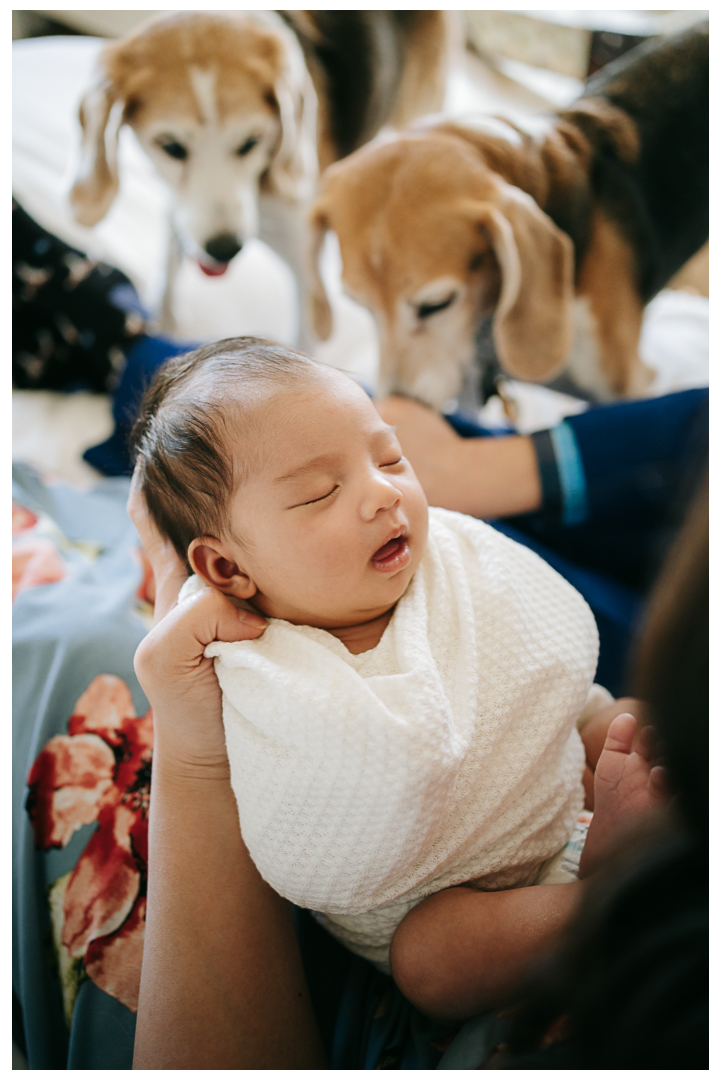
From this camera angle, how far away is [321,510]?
0.52 meters

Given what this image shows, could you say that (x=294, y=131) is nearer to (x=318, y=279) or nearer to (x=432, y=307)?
(x=318, y=279)

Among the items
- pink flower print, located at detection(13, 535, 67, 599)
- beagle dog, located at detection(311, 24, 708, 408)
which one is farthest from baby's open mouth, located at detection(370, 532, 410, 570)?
beagle dog, located at detection(311, 24, 708, 408)

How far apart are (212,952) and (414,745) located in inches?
8.9

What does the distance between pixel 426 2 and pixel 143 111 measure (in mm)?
444

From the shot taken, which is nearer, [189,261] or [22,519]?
[22,519]

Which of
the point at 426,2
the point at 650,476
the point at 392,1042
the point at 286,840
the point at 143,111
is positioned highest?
the point at 426,2

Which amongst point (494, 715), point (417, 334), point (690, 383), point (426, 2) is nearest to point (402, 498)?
point (494, 715)

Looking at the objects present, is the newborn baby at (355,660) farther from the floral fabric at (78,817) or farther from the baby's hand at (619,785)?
the floral fabric at (78,817)

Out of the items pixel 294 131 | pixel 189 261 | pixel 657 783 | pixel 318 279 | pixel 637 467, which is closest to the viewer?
pixel 657 783

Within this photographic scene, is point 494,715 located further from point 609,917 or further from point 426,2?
point 426,2

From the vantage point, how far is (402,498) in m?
0.53

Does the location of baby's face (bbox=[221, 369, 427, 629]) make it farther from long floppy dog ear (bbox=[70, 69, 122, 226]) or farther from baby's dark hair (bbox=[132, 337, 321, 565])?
long floppy dog ear (bbox=[70, 69, 122, 226])

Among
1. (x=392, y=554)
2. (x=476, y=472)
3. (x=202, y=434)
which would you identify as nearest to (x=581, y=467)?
(x=476, y=472)

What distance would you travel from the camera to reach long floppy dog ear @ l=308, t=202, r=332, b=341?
116 cm
